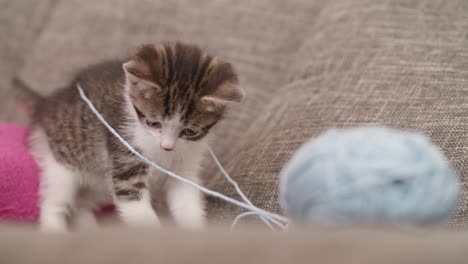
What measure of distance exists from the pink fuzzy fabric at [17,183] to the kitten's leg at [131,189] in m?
0.28

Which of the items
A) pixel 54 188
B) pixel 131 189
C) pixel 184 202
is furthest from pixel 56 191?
pixel 184 202

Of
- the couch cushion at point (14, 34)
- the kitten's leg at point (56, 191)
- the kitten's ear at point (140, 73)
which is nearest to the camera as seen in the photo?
the kitten's ear at point (140, 73)

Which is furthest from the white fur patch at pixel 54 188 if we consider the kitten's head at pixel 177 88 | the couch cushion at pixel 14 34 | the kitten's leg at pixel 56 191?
the couch cushion at pixel 14 34

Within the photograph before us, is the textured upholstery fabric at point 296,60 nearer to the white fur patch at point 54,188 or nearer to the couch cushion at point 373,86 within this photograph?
the couch cushion at point 373,86

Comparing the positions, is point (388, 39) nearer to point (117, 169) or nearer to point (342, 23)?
point (342, 23)

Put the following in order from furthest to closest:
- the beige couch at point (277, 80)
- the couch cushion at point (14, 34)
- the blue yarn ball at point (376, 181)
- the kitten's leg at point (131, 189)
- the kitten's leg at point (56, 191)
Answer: the couch cushion at point (14, 34) < the kitten's leg at point (56, 191) < the kitten's leg at point (131, 189) < the blue yarn ball at point (376, 181) < the beige couch at point (277, 80)

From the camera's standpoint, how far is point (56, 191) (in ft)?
4.36

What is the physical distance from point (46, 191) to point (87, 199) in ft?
0.46

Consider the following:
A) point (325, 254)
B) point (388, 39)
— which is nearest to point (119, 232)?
point (325, 254)

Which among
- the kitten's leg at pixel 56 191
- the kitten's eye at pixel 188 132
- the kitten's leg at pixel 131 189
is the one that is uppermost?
the kitten's eye at pixel 188 132

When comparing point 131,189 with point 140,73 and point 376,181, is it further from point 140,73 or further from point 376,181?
point 376,181

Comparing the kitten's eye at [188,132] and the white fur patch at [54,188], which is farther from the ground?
the kitten's eye at [188,132]

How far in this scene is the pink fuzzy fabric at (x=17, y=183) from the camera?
48.8 inches

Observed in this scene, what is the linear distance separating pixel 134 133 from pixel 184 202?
0.24 metres
